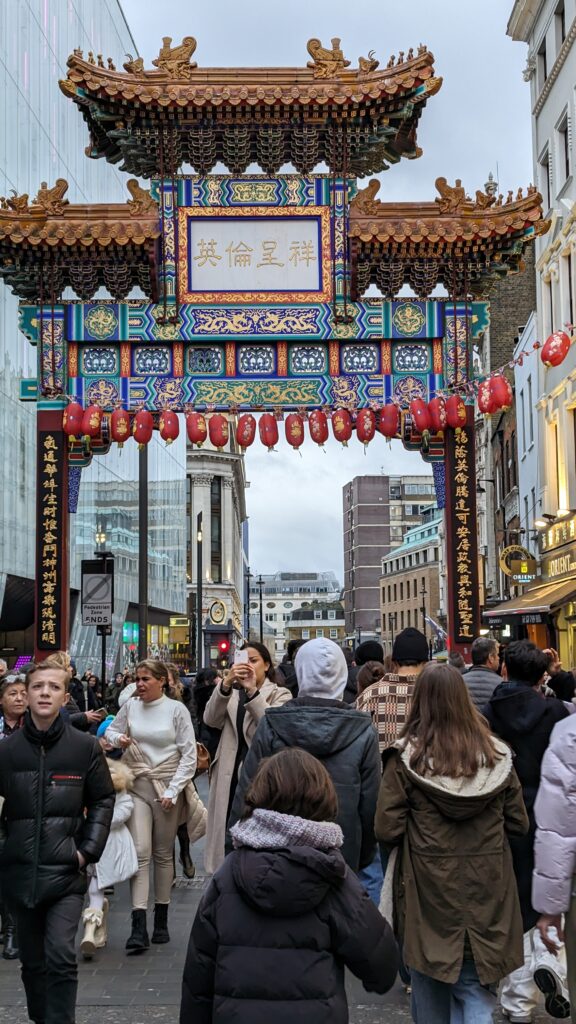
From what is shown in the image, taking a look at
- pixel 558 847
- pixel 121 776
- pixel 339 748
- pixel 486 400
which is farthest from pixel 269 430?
pixel 558 847

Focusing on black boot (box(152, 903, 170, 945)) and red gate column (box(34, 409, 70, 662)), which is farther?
red gate column (box(34, 409, 70, 662))

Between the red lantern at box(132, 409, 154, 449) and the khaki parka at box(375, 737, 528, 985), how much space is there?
13.0 m

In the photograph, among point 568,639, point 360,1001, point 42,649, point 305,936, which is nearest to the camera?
point 305,936

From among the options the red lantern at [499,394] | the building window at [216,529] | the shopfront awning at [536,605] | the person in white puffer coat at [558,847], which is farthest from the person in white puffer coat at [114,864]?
the building window at [216,529]

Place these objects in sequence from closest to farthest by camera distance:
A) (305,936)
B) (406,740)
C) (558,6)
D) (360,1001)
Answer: (305,936) < (406,740) < (360,1001) < (558,6)

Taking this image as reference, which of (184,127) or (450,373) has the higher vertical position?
(184,127)

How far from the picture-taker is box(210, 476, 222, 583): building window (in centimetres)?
9675

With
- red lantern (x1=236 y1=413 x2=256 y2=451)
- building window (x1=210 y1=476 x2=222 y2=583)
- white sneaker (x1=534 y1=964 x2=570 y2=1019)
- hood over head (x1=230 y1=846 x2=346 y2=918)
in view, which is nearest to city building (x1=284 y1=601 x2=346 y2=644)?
building window (x1=210 y1=476 x2=222 y2=583)

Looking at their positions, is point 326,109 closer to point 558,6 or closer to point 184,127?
point 184,127

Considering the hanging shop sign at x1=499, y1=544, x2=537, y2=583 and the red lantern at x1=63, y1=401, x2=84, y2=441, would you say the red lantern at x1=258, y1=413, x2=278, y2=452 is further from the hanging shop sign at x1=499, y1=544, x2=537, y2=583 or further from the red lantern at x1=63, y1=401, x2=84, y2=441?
the hanging shop sign at x1=499, y1=544, x2=537, y2=583

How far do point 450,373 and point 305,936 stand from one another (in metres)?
15.5

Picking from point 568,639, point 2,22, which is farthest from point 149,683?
point 2,22

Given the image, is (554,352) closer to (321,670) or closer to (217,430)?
(217,430)

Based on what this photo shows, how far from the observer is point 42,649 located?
17750 mm
